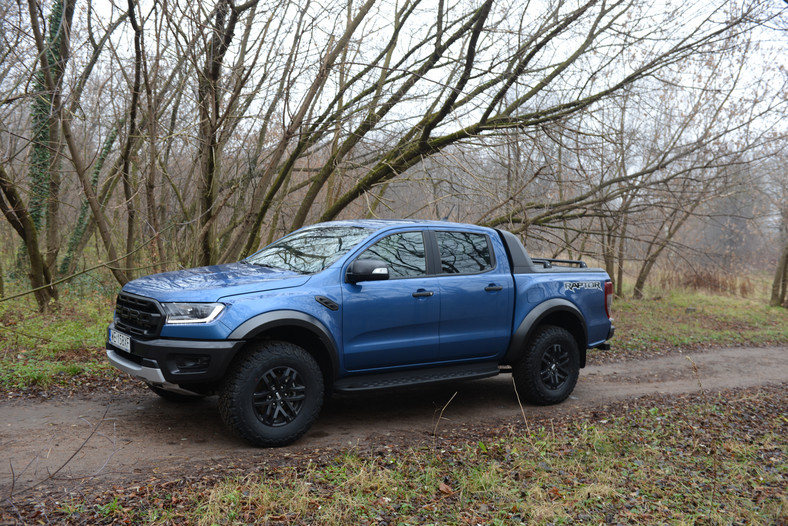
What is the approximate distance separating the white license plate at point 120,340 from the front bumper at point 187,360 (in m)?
0.34

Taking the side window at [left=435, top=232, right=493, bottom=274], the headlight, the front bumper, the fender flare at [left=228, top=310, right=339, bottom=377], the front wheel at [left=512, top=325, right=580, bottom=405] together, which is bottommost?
the front wheel at [left=512, top=325, right=580, bottom=405]

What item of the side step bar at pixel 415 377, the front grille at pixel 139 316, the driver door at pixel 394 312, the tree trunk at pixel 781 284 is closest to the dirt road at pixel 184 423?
the side step bar at pixel 415 377

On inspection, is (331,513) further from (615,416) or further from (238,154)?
(238,154)

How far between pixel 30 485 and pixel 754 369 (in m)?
9.60

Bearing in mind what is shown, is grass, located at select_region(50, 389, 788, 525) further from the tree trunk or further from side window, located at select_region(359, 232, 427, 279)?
the tree trunk

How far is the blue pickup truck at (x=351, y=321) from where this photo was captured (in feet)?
14.9

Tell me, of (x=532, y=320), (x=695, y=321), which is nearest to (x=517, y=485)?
(x=532, y=320)

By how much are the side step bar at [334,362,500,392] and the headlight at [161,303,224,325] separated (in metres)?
1.22

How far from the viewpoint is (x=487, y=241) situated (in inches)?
247

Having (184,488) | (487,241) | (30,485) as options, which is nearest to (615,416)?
(487,241)

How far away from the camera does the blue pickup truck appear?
14.9 feet

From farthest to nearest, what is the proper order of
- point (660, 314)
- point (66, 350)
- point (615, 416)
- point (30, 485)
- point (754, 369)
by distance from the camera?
point (660, 314)
point (754, 369)
point (66, 350)
point (615, 416)
point (30, 485)

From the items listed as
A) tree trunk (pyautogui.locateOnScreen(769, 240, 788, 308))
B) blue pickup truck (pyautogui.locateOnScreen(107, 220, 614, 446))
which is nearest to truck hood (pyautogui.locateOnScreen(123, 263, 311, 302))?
blue pickup truck (pyautogui.locateOnScreen(107, 220, 614, 446))

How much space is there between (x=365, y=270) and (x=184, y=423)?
6.91 ft
